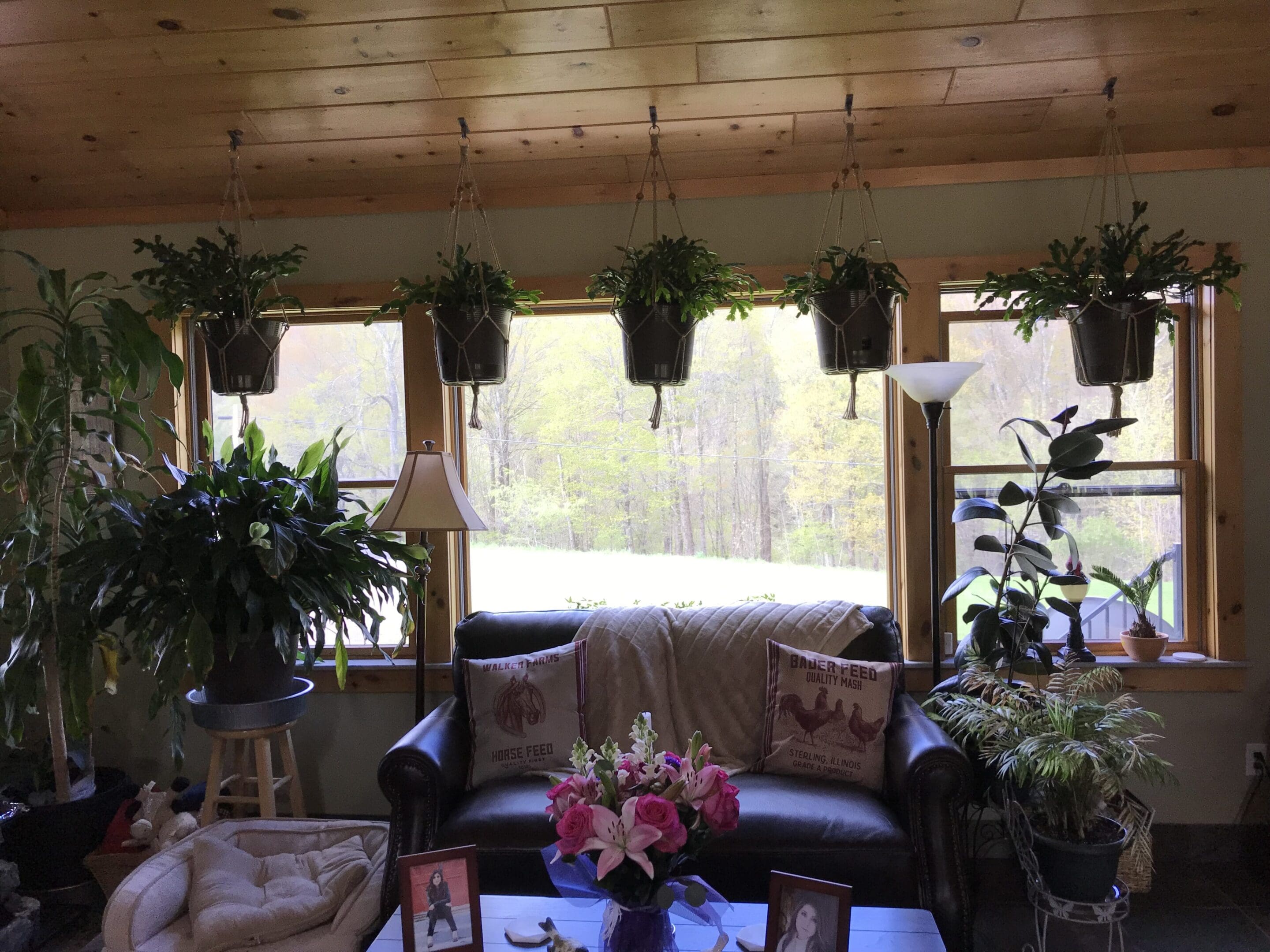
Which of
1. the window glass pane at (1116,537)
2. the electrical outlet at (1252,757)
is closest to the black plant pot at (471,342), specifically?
the window glass pane at (1116,537)

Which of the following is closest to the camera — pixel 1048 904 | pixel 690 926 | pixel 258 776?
pixel 690 926

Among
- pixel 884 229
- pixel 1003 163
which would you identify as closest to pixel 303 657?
pixel 884 229

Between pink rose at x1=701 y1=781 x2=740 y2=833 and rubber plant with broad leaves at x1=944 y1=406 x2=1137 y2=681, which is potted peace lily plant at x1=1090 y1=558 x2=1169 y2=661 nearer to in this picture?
rubber plant with broad leaves at x1=944 y1=406 x2=1137 y2=681

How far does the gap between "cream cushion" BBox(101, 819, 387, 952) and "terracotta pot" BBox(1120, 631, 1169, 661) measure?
2541 mm

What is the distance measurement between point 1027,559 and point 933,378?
2.15ft

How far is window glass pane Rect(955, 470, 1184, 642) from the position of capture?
3.22m

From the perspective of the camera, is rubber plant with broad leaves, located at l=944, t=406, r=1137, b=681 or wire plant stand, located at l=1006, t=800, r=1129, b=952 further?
rubber plant with broad leaves, located at l=944, t=406, r=1137, b=681

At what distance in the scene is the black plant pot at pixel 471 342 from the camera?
285 cm

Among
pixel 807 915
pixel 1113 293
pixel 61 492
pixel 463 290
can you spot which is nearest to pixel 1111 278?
pixel 1113 293

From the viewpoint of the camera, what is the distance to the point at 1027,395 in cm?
327

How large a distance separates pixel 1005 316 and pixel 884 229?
539 millimetres

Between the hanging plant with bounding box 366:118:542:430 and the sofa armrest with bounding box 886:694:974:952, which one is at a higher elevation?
the hanging plant with bounding box 366:118:542:430

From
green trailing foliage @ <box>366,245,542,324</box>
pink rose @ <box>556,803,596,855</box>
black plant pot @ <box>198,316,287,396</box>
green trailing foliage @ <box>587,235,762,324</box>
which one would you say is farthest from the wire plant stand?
black plant pot @ <box>198,316,287,396</box>

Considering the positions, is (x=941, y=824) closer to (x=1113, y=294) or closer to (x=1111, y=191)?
(x=1113, y=294)
